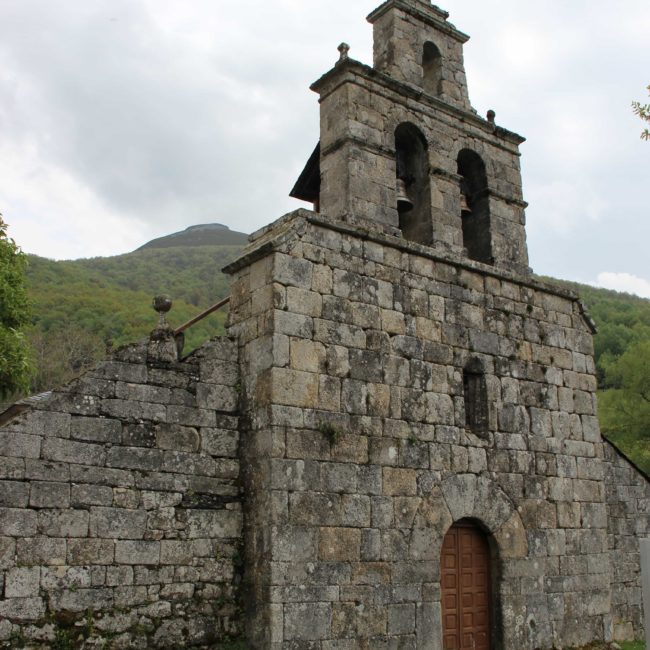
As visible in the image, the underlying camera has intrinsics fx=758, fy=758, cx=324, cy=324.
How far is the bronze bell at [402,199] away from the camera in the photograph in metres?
9.52

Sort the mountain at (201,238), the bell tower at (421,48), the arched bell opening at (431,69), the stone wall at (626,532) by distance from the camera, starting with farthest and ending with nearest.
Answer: the mountain at (201,238) → the stone wall at (626,532) → the arched bell opening at (431,69) → the bell tower at (421,48)

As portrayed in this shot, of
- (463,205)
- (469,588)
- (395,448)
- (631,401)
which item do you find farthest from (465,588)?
(631,401)

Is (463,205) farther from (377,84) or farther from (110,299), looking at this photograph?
(110,299)

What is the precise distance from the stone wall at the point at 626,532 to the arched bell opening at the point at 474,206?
394 cm

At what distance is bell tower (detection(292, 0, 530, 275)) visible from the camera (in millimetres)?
9008

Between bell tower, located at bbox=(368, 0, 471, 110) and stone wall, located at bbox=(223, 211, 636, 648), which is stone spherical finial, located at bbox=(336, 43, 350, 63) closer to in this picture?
bell tower, located at bbox=(368, 0, 471, 110)

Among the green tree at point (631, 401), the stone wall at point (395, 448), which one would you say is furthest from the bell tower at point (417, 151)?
the green tree at point (631, 401)

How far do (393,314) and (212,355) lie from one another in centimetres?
211

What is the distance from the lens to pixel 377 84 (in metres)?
9.37

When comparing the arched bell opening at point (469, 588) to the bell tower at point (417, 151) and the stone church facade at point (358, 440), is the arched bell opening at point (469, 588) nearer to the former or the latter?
the stone church facade at point (358, 440)

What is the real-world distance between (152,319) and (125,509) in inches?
1221

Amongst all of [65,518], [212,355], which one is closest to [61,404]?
[65,518]

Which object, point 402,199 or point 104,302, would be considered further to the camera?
point 104,302

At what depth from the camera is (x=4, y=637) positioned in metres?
6.29
